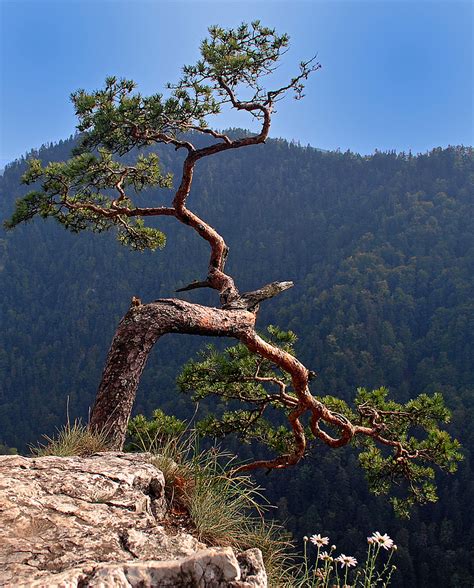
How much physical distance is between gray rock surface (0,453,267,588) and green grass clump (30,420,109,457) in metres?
0.21

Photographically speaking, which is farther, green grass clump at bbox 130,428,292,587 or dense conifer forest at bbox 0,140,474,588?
dense conifer forest at bbox 0,140,474,588

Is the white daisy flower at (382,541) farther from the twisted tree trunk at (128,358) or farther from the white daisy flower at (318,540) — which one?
the twisted tree trunk at (128,358)

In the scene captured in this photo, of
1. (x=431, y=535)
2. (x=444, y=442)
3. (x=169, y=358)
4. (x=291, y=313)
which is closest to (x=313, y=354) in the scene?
(x=291, y=313)

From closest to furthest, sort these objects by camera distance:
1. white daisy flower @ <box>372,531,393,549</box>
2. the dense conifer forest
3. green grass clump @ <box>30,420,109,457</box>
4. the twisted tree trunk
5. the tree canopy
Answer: white daisy flower @ <box>372,531,393,549</box> < green grass clump @ <box>30,420,109,457</box> < the twisted tree trunk < the tree canopy < the dense conifer forest

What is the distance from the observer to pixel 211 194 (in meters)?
140

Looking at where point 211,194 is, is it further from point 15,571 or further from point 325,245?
point 15,571

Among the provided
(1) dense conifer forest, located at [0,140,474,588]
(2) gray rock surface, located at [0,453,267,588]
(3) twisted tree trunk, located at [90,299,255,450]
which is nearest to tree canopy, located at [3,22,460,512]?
(3) twisted tree trunk, located at [90,299,255,450]

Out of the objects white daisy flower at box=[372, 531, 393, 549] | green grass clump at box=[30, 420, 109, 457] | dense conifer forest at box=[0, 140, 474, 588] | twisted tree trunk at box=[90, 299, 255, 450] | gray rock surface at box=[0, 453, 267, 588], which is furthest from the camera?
dense conifer forest at box=[0, 140, 474, 588]

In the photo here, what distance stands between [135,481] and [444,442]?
3525mm

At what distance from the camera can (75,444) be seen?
9.45 ft

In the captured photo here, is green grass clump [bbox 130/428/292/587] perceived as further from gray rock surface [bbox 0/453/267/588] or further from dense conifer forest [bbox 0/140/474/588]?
dense conifer forest [bbox 0/140/474/588]

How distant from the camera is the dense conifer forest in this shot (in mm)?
52562

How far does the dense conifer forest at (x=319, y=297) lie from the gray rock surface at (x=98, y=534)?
44.0 meters

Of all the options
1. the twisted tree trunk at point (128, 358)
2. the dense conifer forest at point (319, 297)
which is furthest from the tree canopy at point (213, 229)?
the dense conifer forest at point (319, 297)
